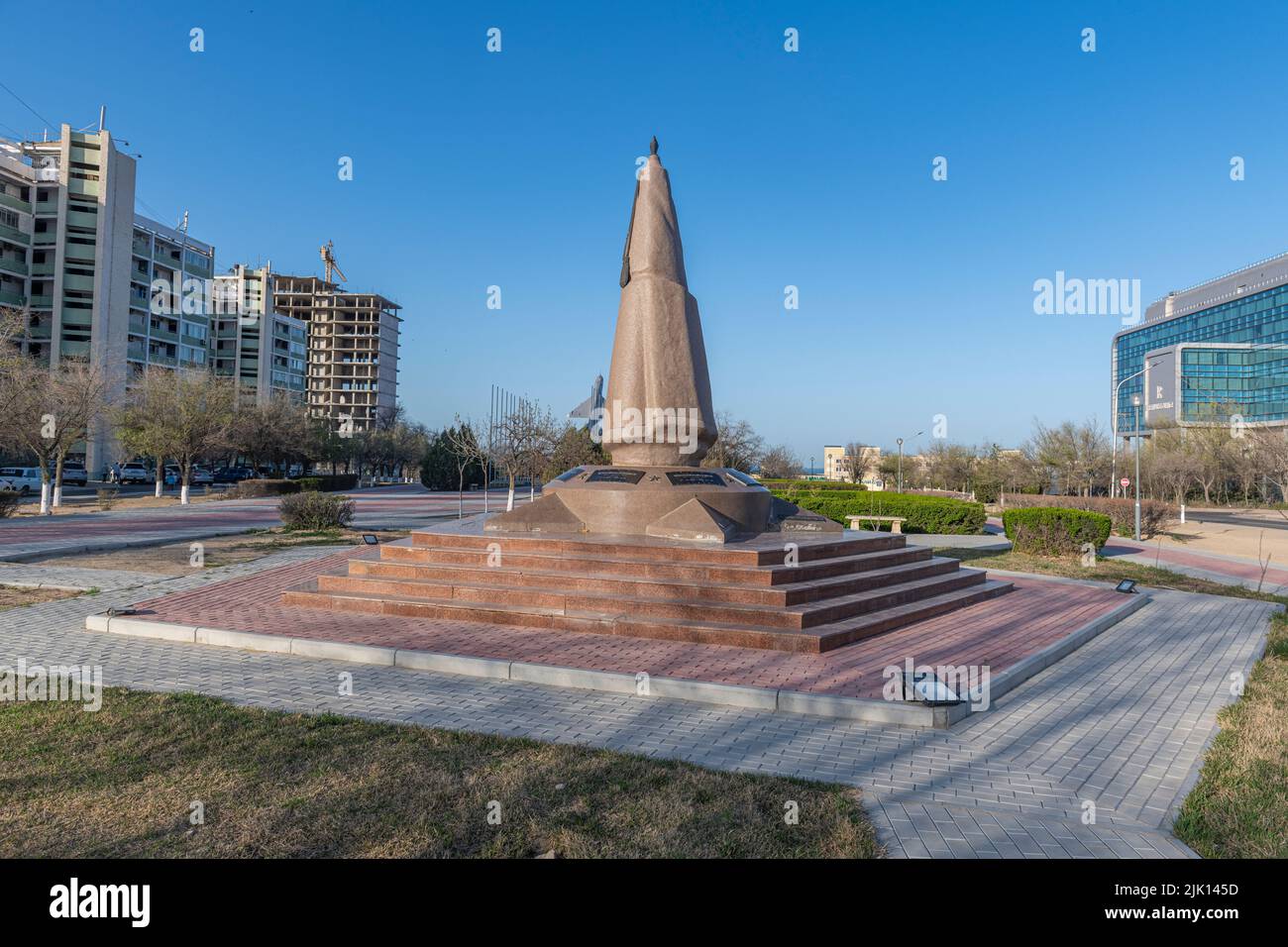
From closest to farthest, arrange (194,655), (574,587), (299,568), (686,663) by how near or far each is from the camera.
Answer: (686,663), (194,655), (574,587), (299,568)

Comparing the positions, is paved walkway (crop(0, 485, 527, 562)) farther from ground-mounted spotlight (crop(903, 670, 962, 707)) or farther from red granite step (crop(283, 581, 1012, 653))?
ground-mounted spotlight (crop(903, 670, 962, 707))

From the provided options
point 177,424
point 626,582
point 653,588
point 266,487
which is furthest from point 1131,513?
point 266,487

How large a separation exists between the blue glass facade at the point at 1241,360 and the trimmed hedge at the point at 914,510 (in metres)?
56.5

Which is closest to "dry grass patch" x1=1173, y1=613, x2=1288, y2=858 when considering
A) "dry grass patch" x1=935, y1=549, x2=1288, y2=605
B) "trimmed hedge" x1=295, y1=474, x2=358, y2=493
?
"dry grass patch" x1=935, y1=549, x2=1288, y2=605

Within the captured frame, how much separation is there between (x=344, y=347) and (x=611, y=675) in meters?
110

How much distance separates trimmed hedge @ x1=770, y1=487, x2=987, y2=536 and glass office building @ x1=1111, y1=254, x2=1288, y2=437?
176 ft

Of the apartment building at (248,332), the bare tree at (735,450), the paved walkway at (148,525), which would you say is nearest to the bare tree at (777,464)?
the bare tree at (735,450)

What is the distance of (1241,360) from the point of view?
251 feet

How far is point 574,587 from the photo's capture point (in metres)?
9.30

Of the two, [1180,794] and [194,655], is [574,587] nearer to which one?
[194,655]

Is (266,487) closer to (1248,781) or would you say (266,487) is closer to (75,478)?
(75,478)

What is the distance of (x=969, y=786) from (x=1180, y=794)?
1320 millimetres

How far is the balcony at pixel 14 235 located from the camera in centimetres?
5478

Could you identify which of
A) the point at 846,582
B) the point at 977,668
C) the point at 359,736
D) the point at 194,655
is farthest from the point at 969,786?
the point at 194,655
